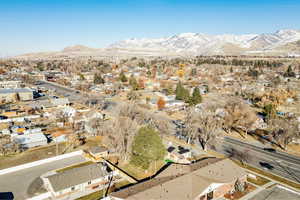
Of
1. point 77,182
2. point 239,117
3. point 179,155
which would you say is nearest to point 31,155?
point 77,182

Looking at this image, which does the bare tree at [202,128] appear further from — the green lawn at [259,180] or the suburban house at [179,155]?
the green lawn at [259,180]

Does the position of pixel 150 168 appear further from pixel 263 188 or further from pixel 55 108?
pixel 55 108

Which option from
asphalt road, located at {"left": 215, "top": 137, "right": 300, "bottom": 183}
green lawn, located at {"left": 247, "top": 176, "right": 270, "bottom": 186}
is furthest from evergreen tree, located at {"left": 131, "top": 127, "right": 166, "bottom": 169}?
asphalt road, located at {"left": 215, "top": 137, "right": 300, "bottom": 183}

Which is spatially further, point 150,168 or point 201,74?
point 201,74

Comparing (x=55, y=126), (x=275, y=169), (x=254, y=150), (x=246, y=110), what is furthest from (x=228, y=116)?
(x=55, y=126)

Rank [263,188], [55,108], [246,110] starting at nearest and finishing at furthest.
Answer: [263,188] → [246,110] → [55,108]

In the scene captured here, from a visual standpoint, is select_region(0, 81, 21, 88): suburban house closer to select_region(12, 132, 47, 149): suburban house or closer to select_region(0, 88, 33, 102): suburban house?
select_region(0, 88, 33, 102): suburban house
